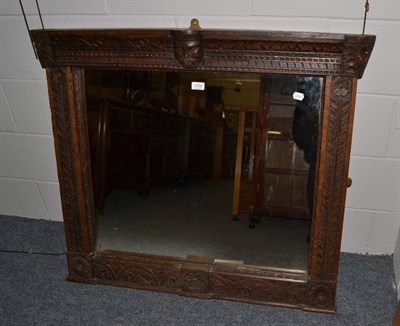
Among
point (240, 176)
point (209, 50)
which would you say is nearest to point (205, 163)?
point (240, 176)

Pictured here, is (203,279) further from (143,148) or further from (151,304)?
(143,148)

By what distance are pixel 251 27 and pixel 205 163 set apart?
1.55ft

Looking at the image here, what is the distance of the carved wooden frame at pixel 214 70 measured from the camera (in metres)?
0.78

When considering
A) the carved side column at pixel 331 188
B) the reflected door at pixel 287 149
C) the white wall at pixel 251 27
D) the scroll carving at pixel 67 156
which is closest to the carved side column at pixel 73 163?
the scroll carving at pixel 67 156

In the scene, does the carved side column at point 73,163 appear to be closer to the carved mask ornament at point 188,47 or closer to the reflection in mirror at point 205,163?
the reflection in mirror at point 205,163

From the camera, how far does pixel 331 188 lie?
2.76 ft

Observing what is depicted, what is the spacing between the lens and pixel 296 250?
0.95m

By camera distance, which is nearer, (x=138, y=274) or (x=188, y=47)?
(x=188, y=47)

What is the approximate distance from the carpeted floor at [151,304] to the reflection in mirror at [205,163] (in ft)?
0.48

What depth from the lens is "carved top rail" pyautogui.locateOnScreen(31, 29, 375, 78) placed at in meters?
0.76

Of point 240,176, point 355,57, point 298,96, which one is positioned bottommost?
point 240,176

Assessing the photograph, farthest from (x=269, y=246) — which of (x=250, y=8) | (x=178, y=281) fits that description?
(x=250, y=8)

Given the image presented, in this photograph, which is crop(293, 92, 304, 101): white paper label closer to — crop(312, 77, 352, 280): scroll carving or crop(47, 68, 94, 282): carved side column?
crop(312, 77, 352, 280): scroll carving

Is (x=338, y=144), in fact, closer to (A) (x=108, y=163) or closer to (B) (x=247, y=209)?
(B) (x=247, y=209)
